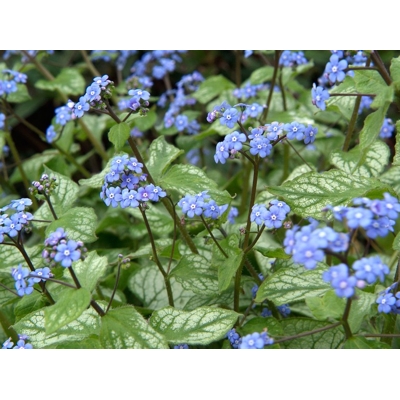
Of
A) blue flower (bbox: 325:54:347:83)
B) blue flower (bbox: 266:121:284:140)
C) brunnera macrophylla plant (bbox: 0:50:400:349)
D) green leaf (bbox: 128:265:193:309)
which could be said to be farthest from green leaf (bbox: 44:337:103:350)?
blue flower (bbox: 325:54:347:83)

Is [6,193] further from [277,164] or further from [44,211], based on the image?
[277,164]

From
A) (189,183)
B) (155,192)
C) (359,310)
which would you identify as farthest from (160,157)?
(359,310)

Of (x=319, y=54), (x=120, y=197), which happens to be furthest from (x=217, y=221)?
(x=319, y=54)

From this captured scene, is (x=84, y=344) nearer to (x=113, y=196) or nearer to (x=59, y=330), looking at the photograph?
(x=59, y=330)

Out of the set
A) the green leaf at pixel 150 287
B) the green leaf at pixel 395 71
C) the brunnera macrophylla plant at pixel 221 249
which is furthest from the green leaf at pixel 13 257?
the green leaf at pixel 395 71

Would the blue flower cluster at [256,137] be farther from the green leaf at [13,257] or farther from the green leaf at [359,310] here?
the green leaf at [13,257]

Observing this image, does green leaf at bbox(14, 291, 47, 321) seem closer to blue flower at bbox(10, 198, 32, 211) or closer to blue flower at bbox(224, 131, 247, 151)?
blue flower at bbox(10, 198, 32, 211)
